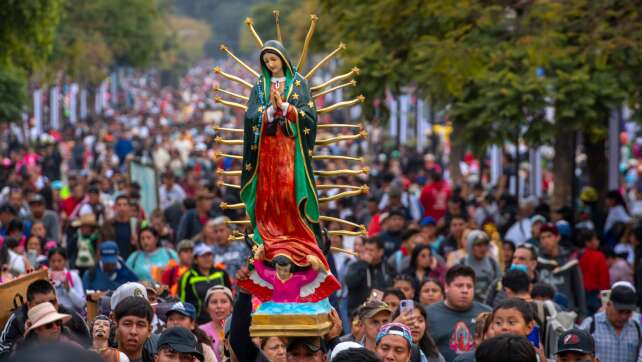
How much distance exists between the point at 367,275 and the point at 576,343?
571 centimetres

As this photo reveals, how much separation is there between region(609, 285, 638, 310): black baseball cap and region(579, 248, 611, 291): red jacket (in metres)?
4.88

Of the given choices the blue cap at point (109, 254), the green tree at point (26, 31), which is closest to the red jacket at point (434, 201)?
the green tree at point (26, 31)

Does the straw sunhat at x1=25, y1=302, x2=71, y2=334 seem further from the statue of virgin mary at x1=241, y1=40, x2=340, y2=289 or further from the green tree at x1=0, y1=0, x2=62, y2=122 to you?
the green tree at x1=0, y1=0, x2=62, y2=122

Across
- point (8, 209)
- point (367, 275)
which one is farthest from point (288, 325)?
point (8, 209)

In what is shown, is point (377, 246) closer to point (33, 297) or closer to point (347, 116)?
point (33, 297)

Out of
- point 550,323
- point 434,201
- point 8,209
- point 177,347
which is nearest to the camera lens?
point 177,347

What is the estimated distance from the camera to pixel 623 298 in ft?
40.2

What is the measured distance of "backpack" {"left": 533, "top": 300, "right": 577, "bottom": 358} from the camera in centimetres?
1179

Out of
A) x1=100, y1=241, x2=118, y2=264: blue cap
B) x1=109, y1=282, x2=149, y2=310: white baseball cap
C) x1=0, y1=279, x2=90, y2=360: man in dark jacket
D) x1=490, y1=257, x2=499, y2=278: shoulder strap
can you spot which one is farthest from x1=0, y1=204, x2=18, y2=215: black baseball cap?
x1=109, y1=282, x2=149, y2=310: white baseball cap

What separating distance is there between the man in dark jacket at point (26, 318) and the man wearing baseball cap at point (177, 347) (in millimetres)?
629

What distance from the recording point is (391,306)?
12.2m

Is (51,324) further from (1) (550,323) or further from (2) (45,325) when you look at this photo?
(1) (550,323)

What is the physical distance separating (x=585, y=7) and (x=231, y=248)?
17.6ft

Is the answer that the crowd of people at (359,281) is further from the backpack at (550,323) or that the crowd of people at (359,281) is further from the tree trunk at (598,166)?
the tree trunk at (598,166)
